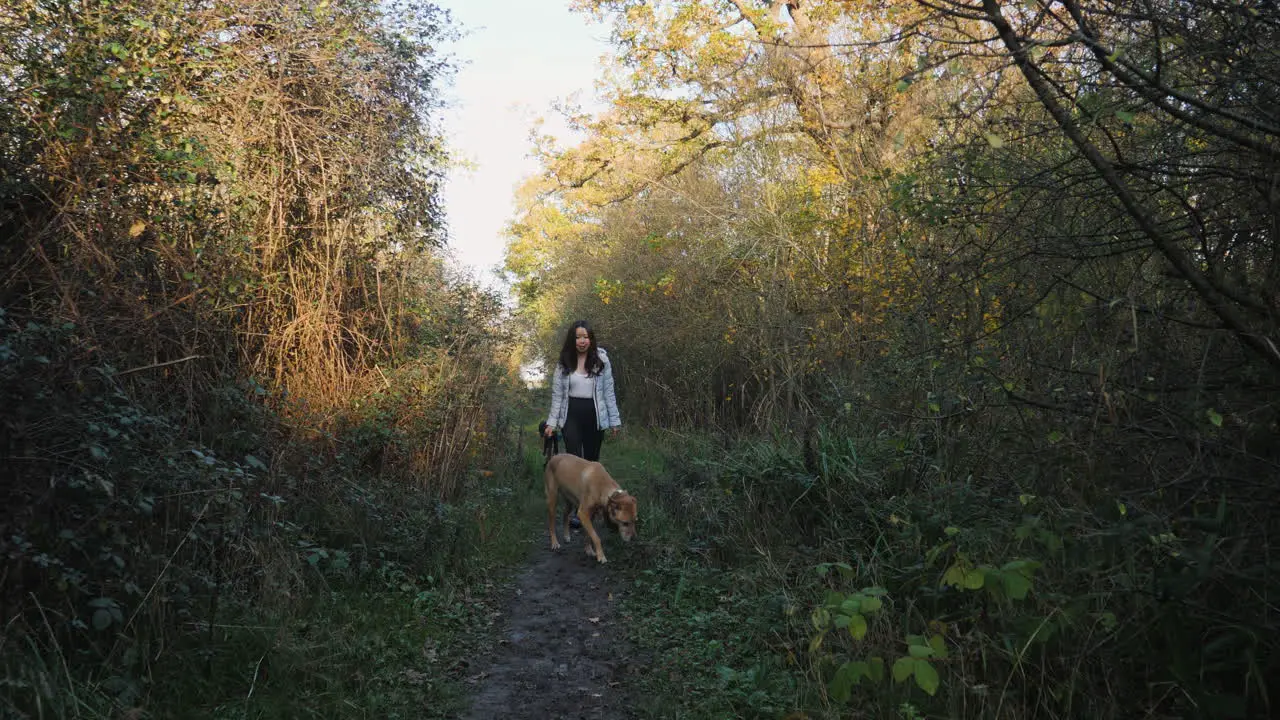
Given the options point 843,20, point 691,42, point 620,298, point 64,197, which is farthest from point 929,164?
point 620,298

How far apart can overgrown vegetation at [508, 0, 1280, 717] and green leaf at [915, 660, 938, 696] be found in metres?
0.01

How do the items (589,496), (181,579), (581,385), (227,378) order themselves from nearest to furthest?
(181,579), (227,378), (589,496), (581,385)

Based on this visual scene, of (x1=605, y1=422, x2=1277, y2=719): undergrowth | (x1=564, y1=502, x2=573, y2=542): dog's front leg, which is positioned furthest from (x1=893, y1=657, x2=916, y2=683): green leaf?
(x1=564, y1=502, x2=573, y2=542): dog's front leg

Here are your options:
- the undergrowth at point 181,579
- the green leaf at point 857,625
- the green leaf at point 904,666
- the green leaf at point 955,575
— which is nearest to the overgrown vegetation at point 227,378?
the undergrowth at point 181,579

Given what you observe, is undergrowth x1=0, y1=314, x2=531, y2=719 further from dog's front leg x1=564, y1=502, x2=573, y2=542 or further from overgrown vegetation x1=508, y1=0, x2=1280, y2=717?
dog's front leg x1=564, y1=502, x2=573, y2=542

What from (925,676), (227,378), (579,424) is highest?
(227,378)

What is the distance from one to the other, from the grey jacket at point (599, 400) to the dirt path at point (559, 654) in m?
1.83

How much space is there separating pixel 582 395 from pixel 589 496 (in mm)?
1378

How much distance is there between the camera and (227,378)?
534cm

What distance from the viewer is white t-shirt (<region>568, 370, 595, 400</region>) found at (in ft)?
27.5

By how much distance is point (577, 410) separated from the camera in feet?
27.8

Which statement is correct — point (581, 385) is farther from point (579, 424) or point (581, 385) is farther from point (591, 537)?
point (591, 537)

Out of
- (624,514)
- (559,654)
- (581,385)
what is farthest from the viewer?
(581,385)

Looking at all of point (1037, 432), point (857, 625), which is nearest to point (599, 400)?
point (1037, 432)
